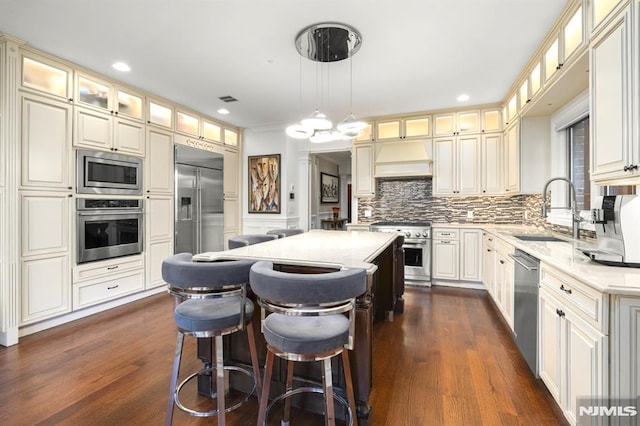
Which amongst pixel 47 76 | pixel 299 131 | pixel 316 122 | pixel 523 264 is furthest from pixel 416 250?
pixel 47 76

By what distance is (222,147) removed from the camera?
5453 mm

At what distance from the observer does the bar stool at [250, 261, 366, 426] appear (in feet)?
4.09

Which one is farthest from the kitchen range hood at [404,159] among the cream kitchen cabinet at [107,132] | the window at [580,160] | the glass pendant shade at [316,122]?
the cream kitchen cabinet at [107,132]

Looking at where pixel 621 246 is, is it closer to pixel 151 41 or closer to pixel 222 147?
pixel 151 41

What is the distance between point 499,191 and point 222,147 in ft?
14.8

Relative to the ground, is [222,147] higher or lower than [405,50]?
lower

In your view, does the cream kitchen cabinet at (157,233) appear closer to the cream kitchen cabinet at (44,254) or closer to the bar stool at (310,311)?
the cream kitchen cabinet at (44,254)

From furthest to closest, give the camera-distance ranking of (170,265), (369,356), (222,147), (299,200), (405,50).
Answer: (299,200), (222,147), (405,50), (369,356), (170,265)

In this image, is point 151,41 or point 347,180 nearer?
point 151,41

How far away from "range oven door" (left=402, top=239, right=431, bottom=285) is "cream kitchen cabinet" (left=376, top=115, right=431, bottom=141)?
1728 mm

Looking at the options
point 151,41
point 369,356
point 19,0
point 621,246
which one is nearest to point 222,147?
point 151,41

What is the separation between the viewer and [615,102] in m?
1.72

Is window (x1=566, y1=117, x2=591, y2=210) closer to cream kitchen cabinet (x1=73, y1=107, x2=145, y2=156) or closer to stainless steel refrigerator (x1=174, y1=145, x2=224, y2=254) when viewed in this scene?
stainless steel refrigerator (x1=174, y1=145, x2=224, y2=254)

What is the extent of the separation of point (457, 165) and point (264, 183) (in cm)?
331
